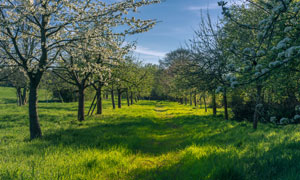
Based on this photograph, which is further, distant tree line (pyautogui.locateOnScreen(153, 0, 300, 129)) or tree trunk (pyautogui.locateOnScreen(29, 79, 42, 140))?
tree trunk (pyautogui.locateOnScreen(29, 79, 42, 140))

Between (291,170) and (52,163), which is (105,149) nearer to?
(52,163)

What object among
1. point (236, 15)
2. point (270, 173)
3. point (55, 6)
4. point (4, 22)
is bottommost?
point (270, 173)

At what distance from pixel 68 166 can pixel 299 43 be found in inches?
258

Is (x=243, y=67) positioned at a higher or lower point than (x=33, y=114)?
higher

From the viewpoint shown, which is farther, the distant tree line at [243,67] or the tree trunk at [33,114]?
the tree trunk at [33,114]

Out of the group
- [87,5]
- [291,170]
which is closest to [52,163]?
[291,170]

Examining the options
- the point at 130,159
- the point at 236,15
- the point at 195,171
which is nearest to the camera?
the point at 195,171

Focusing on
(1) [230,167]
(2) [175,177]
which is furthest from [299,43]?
(2) [175,177]

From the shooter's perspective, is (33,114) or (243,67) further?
(33,114)

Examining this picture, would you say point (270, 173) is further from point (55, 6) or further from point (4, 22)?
point (4, 22)

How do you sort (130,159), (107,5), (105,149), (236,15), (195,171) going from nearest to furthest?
(195,171)
(130,159)
(105,149)
(107,5)
(236,15)

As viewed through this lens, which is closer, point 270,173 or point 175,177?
point 270,173

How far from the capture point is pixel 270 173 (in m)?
4.23

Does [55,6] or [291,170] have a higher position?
[55,6]
